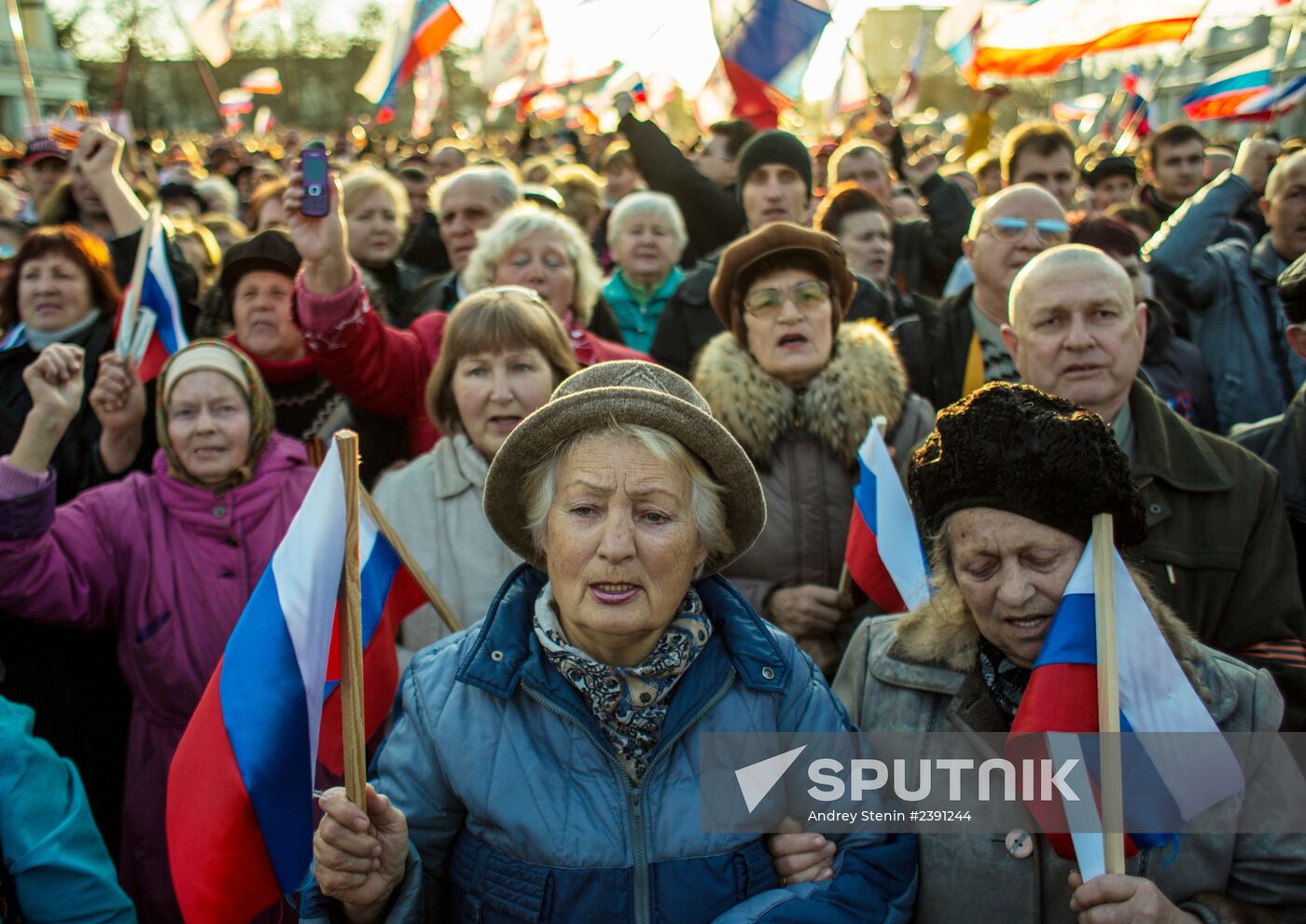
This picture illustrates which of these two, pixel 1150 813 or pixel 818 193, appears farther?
pixel 818 193

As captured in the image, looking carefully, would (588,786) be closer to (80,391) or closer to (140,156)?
(80,391)

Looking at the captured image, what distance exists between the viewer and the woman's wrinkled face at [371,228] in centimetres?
577

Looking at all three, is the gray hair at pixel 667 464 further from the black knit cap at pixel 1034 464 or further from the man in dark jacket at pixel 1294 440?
the man in dark jacket at pixel 1294 440

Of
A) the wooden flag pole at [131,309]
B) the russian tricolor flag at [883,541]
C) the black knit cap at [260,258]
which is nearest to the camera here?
the russian tricolor flag at [883,541]

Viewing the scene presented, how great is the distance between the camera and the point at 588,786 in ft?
6.75

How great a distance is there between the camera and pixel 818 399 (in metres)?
3.37

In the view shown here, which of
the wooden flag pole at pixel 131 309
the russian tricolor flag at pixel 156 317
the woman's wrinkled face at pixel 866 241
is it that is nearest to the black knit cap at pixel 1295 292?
the woman's wrinkled face at pixel 866 241

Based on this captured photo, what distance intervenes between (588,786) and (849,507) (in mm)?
1525

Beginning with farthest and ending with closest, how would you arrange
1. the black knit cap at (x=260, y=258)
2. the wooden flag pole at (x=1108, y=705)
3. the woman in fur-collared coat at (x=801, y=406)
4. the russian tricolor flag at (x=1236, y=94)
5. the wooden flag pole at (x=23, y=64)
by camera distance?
the russian tricolor flag at (x=1236, y=94), the wooden flag pole at (x=23, y=64), the black knit cap at (x=260, y=258), the woman in fur-collared coat at (x=801, y=406), the wooden flag pole at (x=1108, y=705)

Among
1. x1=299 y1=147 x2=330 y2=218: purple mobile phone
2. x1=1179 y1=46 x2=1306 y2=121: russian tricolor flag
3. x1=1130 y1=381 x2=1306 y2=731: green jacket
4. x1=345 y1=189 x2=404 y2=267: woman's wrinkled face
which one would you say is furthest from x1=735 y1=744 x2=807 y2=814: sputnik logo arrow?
x1=1179 y1=46 x2=1306 y2=121: russian tricolor flag

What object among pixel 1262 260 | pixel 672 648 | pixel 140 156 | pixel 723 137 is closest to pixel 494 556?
pixel 672 648

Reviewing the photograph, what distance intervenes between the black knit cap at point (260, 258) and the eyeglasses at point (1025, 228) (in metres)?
2.62

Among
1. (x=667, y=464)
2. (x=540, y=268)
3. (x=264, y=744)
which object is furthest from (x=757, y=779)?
(x=540, y=268)

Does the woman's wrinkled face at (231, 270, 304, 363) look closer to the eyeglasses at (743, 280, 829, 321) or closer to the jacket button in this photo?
the eyeglasses at (743, 280, 829, 321)
